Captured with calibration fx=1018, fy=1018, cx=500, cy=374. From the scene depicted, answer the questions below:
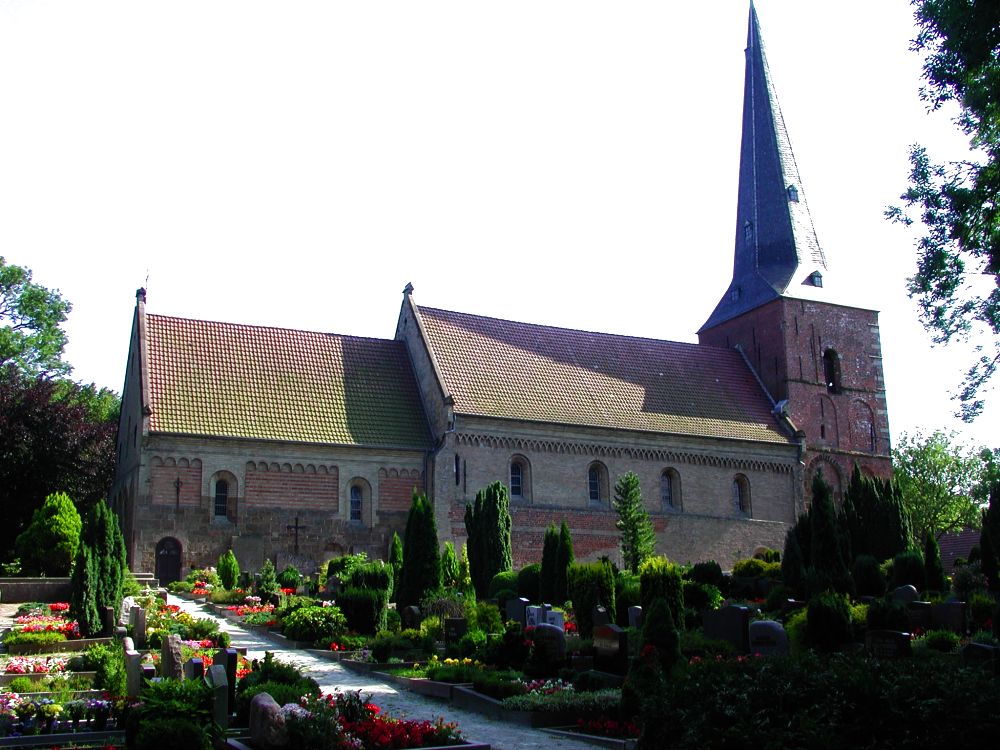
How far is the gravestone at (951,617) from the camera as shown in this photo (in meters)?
19.4

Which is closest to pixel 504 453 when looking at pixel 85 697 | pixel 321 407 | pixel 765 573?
pixel 321 407

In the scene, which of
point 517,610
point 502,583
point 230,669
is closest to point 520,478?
point 502,583

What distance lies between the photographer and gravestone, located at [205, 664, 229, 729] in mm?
10789

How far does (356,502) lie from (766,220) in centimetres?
2156

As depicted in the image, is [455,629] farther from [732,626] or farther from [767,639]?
[767,639]

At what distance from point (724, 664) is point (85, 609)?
13264mm

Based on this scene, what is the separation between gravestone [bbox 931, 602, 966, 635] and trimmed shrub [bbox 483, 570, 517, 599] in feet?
34.5

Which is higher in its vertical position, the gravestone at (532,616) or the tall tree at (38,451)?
the tall tree at (38,451)

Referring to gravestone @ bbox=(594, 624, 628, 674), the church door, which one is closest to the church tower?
the church door

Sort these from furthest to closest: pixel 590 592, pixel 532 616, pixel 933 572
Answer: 1. pixel 933 572
2. pixel 532 616
3. pixel 590 592

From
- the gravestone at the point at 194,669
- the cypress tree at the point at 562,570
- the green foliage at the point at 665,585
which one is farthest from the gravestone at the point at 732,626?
the gravestone at the point at 194,669

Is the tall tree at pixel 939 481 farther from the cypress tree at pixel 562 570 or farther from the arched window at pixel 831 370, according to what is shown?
the cypress tree at pixel 562 570

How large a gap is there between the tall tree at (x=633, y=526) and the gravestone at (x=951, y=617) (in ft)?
38.4

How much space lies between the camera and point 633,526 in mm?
31750
